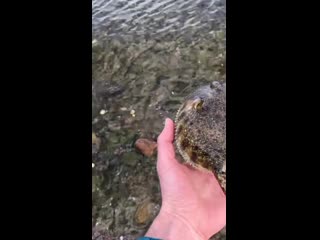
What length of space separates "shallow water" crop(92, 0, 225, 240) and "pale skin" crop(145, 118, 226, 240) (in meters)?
0.08

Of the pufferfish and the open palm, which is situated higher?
the pufferfish

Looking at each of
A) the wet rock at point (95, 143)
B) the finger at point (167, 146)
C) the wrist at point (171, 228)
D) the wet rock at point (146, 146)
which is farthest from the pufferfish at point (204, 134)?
the wet rock at point (95, 143)

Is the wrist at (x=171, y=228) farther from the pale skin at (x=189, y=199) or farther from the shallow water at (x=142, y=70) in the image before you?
the shallow water at (x=142, y=70)

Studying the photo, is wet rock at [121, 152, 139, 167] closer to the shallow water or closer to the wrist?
the shallow water

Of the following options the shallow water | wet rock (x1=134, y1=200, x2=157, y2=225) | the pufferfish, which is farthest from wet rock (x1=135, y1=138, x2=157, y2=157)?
wet rock (x1=134, y1=200, x2=157, y2=225)

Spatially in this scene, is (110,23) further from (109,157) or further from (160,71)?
(109,157)

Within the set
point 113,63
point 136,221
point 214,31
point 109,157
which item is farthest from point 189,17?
point 136,221

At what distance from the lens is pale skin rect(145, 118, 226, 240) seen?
2.01 metres

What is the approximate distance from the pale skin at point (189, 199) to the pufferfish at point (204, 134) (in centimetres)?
5

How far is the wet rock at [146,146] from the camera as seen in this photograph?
208cm

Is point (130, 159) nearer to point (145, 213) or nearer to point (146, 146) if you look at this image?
point (146, 146)

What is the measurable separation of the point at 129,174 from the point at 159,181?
15 cm

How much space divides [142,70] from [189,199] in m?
0.69
